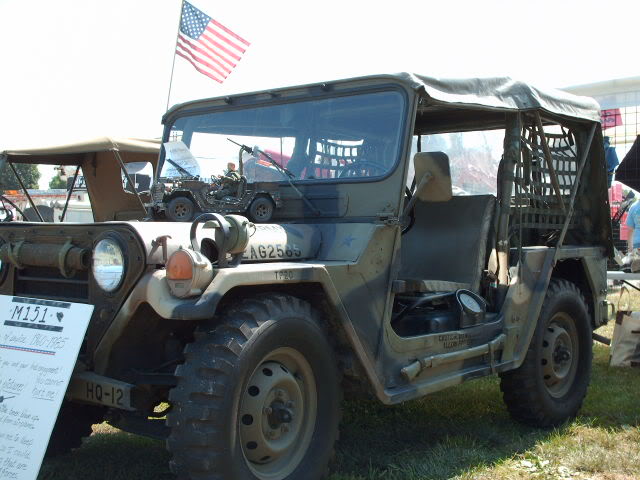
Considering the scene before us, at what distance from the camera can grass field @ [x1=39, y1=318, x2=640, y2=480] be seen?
4066mm

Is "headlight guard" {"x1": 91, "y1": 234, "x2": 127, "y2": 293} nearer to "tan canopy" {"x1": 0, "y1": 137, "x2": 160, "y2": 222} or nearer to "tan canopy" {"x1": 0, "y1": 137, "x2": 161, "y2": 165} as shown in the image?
"tan canopy" {"x1": 0, "y1": 137, "x2": 160, "y2": 222}

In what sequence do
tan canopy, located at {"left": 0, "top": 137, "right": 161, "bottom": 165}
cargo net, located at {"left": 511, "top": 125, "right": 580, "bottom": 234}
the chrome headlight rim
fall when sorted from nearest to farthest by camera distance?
1. the chrome headlight rim
2. cargo net, located at {"left": 511, "top": 125, "right": 580, "bottom": 234}
3. tan canopy, located at {"left": 0, "top": 137, "right": 161, "bottom": 165}

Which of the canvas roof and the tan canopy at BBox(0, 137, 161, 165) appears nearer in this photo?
the canvas roof

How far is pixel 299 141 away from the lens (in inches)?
178

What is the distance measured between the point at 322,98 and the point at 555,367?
2604mm

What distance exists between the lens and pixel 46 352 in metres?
3.21

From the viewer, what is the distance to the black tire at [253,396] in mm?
2992

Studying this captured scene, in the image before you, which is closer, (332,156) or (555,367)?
(332,156)

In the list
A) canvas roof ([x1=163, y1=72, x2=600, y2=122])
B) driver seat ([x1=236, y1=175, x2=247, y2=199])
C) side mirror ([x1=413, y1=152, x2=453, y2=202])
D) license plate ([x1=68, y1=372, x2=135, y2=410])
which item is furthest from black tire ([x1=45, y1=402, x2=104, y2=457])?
side mirror ([x1=413, y1=152, x2=453, y2=202])

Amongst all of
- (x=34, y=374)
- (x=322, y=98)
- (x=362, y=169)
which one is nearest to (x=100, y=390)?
(x=34, y=374)

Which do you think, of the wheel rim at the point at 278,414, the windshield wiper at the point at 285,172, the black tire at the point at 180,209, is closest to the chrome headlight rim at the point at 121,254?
the wheel rim at the point at 278,414

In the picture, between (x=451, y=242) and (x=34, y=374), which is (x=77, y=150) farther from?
(x=34, y=374)

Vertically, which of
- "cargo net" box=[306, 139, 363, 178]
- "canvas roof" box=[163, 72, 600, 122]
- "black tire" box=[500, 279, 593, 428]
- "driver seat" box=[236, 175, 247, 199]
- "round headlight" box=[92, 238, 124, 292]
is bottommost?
"black tire" box=[500, 279, 593, 428]

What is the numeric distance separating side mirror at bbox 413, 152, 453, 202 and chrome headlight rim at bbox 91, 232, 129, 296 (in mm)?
1671
